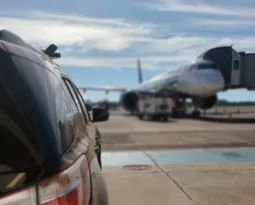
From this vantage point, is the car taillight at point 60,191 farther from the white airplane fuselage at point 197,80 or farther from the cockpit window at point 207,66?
the cockpit window at point 207,66

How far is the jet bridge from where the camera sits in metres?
27.0

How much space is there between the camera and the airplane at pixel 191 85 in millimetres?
28562

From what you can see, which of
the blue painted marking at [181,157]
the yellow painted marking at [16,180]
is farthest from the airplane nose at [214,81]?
the yellow painted marking at [16,180]

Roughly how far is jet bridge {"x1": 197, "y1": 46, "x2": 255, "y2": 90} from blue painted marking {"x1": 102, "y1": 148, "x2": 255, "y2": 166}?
1666cm

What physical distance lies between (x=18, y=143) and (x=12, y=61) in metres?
0.44

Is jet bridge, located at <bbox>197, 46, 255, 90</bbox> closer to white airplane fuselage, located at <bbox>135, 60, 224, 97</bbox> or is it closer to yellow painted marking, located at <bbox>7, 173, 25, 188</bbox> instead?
white airplane fuselage, located at <bbox>135, 60, 224, 97</bbox>

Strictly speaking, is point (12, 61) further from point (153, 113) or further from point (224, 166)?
point (153, 113)

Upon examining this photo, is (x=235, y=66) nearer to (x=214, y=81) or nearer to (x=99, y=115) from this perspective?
(x=214, y=81)

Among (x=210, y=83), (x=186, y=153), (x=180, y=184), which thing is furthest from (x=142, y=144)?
(x=210, y=83)

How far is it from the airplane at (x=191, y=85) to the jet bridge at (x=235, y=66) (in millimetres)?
622

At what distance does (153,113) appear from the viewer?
29.8 metres

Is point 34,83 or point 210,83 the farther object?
point 210,83

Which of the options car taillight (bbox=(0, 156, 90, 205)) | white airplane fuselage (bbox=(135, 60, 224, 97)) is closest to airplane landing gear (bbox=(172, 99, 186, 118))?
white airplane fuselage (bbox=(135, 60, 224, 97))

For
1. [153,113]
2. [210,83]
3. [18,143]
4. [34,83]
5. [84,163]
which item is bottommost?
[153,113]
